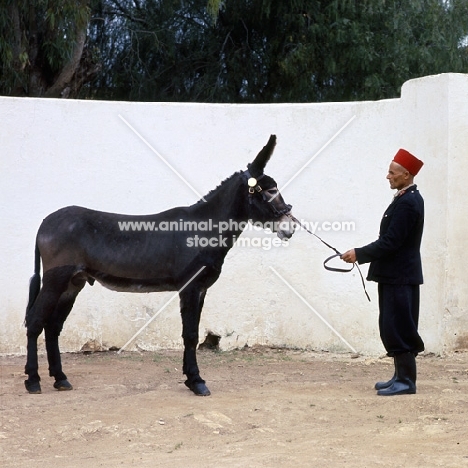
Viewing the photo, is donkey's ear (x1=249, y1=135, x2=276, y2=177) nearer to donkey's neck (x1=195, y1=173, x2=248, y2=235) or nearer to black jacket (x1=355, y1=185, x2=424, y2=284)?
donkey's neck (x1=195, y1=173, x2=248, y2=235)

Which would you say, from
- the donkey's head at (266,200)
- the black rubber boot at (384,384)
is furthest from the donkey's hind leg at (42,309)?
the black rubber boot at (384,384)

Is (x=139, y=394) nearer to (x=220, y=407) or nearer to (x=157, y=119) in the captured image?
(x=220, y=407)

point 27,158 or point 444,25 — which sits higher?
point 444,25

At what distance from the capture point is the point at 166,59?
1391 cm

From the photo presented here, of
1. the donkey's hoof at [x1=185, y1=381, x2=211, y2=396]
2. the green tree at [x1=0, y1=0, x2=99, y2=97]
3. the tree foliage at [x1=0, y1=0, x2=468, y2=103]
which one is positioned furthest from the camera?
the tree foliage at [x1=0, y1=0, x2=468, y2=103]

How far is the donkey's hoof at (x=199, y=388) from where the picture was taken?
261 inches

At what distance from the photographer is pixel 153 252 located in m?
6.81

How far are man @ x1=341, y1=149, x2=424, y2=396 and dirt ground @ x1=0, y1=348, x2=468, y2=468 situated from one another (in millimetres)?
341

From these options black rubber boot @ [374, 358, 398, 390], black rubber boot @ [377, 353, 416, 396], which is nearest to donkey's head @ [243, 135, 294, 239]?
black rubber boot @ [377, 353, 416, 396]

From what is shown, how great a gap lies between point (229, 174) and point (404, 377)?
309 cm

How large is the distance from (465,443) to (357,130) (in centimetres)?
422

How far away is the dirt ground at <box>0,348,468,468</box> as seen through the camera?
5039mm

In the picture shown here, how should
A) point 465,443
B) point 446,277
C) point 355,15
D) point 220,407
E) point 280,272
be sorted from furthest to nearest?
point 355,15 < point 280,272 < point 446,277 < point 220,407 < point 465,443

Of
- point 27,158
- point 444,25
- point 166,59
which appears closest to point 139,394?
point 27,158
